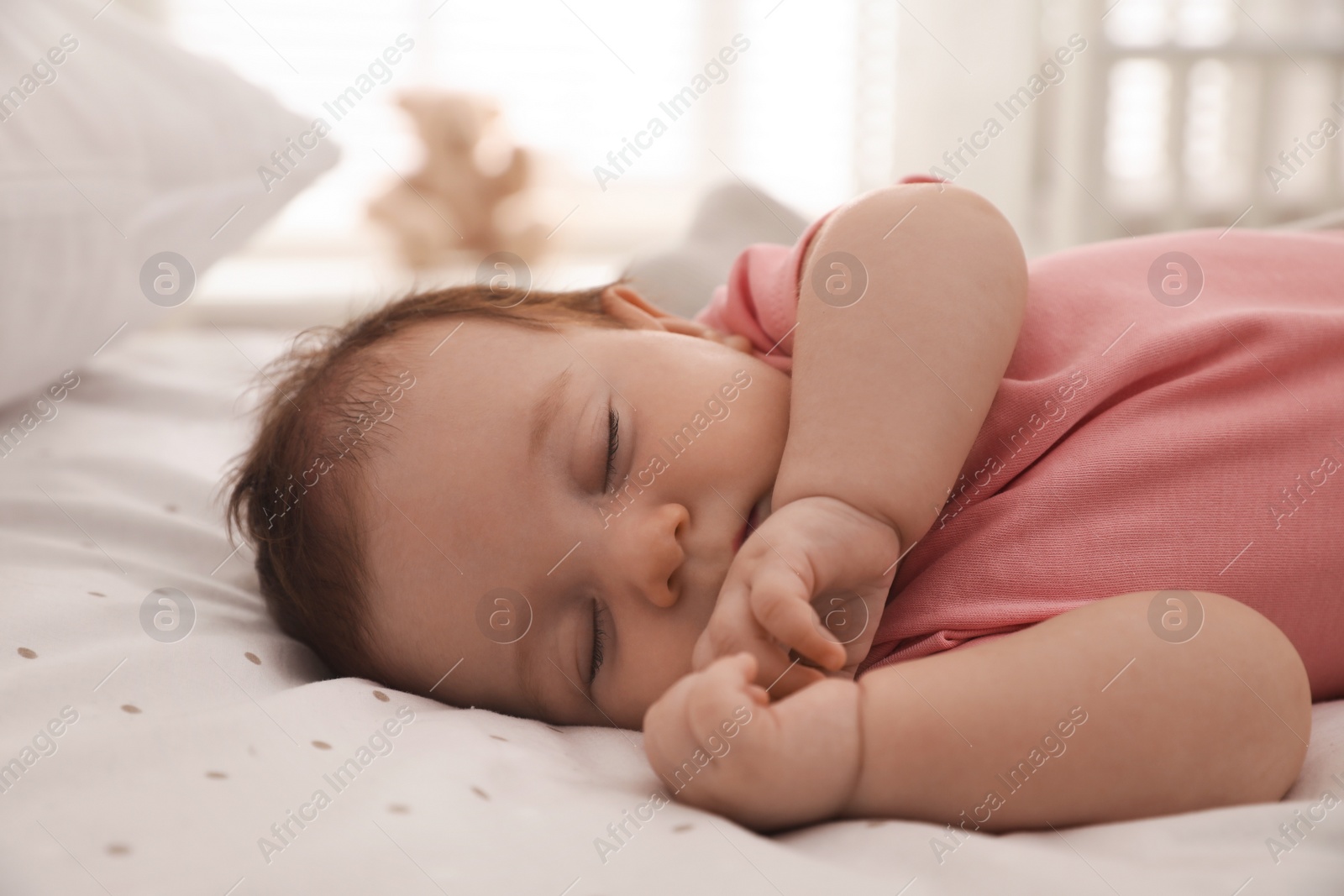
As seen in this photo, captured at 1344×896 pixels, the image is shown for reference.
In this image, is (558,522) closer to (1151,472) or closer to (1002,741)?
(1002,741)

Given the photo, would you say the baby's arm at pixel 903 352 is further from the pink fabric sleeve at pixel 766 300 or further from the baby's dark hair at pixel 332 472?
the baby's dark hair at pixel 332 472

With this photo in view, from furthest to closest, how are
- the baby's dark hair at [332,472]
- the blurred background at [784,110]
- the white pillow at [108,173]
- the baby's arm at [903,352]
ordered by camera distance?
the blurred background at [784,110]
the white pillow at [108,173]
the baby's dark hair at [332,472]
the baby's arm at [903,352]

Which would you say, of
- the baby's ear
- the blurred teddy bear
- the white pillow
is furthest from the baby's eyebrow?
the blurred teddy bear

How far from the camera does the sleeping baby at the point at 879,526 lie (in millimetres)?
582

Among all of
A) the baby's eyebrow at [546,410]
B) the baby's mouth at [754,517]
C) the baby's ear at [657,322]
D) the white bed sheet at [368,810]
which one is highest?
the baby's ear at [657,322]

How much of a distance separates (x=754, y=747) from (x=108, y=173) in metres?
1.09

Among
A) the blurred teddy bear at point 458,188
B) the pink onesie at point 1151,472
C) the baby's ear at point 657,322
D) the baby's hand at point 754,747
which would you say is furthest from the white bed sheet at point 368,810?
the blurred teddy bear at point 458,188

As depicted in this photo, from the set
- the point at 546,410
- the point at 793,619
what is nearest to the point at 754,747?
the point at 793,619

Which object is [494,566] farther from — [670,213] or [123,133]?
[670,213]

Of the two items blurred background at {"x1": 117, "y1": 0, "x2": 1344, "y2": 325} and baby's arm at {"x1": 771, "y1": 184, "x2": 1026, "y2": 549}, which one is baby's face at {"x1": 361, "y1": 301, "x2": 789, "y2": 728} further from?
blurred background at {"x1": 117, "y1": 0, "x2": 1344, "y2": 325}

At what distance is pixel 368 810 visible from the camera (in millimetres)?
546

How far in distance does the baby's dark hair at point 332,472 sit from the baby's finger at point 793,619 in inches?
13.9

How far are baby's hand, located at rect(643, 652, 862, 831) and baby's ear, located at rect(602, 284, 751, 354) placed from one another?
425 mm

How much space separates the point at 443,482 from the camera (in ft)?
2.53
